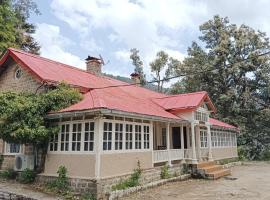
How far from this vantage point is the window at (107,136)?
1100 cm

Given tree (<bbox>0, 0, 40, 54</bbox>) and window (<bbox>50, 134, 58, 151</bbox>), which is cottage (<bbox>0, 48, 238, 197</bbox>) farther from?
tree (<bbox>0, 0, 40, 54</bbox>)

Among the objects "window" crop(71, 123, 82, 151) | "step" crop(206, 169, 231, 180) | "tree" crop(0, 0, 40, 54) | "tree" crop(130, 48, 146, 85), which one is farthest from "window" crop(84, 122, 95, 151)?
"tree" crop(130, 48, 146, 85)

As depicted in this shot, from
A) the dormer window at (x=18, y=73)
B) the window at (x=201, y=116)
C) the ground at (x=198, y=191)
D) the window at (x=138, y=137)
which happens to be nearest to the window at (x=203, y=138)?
the window at (x=201, y=116)

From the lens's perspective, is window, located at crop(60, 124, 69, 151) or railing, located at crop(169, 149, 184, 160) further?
railing, located at crop(169, 149, 184, 160)

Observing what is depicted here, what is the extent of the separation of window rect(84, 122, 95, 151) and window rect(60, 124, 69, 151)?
0.99 m

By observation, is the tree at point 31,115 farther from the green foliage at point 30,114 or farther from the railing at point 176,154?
the railing at point 176,154

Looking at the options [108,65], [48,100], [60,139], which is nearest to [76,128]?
[60,139]

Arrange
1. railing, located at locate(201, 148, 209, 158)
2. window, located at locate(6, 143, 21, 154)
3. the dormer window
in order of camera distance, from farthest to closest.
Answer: railing, located at locate(201, 148, 209, 158)
the dormer window
window, located at locate(6, 143, 21, 154)

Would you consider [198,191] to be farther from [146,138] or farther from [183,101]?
[183,101]

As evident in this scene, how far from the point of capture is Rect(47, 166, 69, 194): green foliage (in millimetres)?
10866

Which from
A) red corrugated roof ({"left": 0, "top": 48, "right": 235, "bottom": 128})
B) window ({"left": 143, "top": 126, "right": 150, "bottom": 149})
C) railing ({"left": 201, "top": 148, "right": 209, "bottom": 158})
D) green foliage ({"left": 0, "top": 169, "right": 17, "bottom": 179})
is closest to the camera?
red corrugated roof ({"left": 0, "top": 48, "right": 235, "bottom": 128})

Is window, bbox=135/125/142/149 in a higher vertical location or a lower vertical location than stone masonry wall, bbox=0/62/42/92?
lower

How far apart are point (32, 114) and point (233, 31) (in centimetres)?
2862

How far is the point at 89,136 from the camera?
11.0 m
